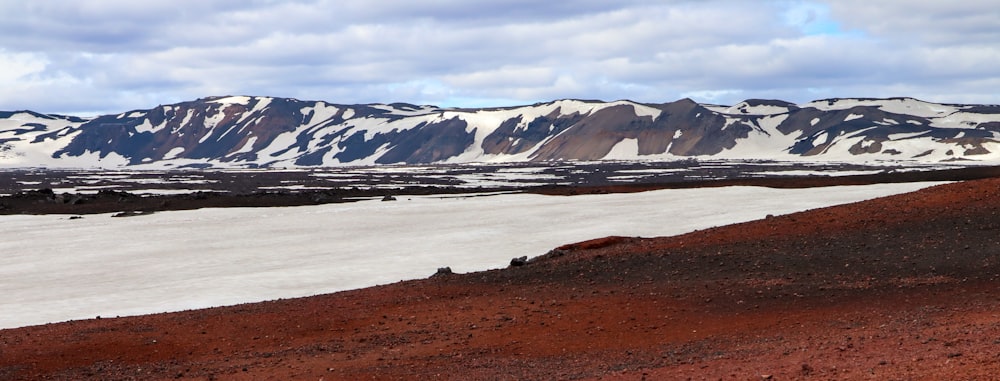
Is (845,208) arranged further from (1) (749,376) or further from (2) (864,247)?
(1) (749,376)

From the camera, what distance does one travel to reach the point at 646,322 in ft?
65.5

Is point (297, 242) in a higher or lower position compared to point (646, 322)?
lower

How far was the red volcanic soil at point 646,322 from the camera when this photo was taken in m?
15.4

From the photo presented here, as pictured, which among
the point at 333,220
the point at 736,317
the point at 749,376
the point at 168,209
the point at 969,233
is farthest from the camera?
the point at 168,209

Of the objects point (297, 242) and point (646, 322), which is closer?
point (646, 322)

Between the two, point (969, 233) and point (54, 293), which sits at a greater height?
point (969, 233)

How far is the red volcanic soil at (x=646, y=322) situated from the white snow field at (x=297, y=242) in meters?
5.54

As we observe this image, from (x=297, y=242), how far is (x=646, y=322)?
2617 centimetres

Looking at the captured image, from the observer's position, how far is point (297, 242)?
1716 inches

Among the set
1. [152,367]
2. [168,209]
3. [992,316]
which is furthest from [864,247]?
[168,209]

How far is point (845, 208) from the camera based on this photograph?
A: 31562 millimetres

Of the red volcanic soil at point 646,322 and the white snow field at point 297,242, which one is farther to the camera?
the white snow field at point 297,242

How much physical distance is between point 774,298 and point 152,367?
12.0m

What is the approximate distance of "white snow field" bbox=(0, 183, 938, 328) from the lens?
30.8 meters
